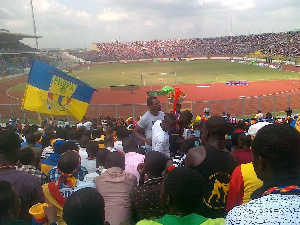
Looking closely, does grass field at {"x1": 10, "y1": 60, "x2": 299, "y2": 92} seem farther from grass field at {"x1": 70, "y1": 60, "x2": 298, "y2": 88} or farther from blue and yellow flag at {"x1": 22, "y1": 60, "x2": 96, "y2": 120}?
blue and yellow flag at {"x1": 22, "y1": 60, "x2": 96, "y2": 120}

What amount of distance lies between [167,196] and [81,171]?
99.0 inches

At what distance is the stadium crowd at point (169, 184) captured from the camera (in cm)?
212

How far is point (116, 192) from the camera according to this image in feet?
12.1

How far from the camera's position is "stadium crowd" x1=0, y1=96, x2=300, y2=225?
2.12 m

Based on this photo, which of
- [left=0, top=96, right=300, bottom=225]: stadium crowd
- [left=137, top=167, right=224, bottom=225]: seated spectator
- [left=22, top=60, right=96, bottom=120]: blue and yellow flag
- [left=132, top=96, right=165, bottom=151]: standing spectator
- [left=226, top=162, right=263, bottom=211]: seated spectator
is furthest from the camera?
[left=22, top=60, right=96, bottom=120]: blue and yellow flag

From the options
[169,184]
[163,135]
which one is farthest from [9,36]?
[169,184]

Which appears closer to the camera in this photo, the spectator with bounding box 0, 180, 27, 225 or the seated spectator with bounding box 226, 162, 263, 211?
the spectator with bounding box 0, 180, 27, 225

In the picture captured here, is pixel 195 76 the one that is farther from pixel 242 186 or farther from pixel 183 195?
pixel 183 195

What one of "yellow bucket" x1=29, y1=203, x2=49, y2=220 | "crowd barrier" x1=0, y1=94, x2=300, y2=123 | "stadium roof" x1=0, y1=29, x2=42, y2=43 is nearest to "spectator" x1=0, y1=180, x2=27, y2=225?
"yellow bucket" x1=29, y1=203, x2=49, y2=220

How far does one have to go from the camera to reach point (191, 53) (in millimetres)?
96500

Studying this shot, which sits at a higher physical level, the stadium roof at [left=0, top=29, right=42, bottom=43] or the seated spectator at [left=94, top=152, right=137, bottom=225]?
the stadium roof at [left=0, top=29, right=42, bottom=43]

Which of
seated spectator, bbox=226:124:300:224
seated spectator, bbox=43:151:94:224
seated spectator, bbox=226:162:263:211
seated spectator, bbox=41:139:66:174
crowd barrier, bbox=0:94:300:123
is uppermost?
seated spectator, bbox=226:124:300:224

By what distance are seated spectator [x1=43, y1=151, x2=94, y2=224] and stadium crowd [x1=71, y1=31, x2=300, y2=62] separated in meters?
67.2

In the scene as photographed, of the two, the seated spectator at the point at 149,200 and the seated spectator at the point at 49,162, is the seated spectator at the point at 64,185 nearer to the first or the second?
the seated spectator at the point at 149,200
